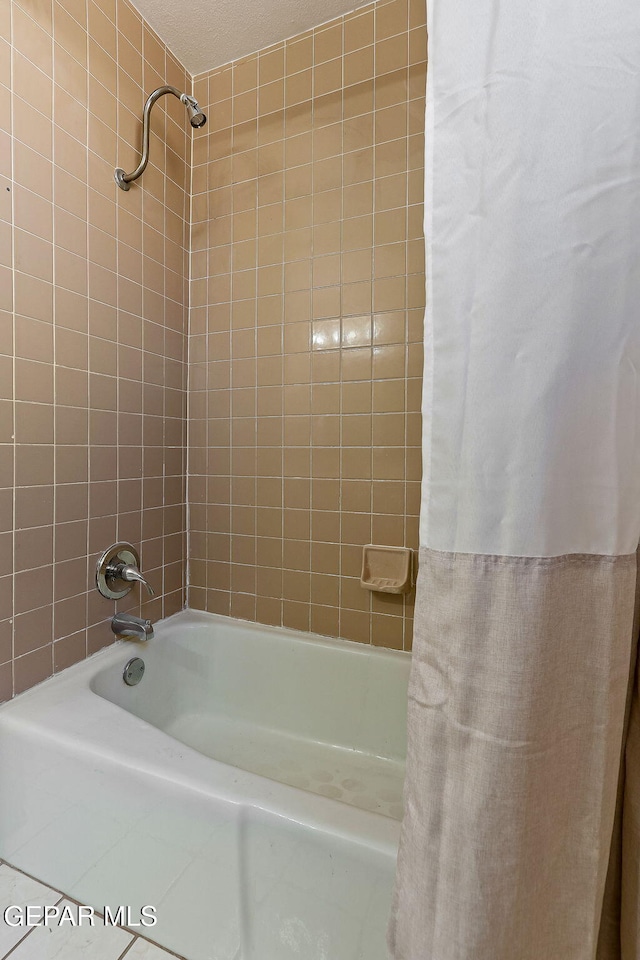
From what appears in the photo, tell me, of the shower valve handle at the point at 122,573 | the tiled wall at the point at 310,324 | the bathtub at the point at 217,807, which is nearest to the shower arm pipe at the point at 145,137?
the tiled wall at the point at 310,324

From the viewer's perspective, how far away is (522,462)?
1.29 feet

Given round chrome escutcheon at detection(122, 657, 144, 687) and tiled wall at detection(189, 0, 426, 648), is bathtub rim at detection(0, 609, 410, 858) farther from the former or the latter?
tiled wall at detection(189, 0, 426, 648)

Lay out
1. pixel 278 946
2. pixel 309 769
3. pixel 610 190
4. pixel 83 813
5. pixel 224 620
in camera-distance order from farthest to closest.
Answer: pixel 224 620
pixel 309 769
pixel 83 813
pixel 278 946
pixel 610 190

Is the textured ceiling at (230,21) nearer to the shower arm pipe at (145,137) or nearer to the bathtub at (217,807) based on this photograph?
the shower arm pipe at (145,137)

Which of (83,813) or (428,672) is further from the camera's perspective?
(83,813)

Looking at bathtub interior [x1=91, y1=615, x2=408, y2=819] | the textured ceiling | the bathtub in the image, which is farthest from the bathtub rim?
the textured ceiling

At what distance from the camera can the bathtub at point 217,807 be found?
2.19 feet

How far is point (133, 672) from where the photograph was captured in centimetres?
127

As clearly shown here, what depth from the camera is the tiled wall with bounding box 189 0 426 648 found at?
1.29 meters

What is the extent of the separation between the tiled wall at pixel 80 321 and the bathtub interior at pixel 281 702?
0.65 ft

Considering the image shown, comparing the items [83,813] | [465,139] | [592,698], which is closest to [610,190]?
[465,139]

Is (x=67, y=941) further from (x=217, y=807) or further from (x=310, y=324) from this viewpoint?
(x=310, y=324)

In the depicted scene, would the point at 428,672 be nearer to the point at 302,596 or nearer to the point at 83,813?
the point at 83,813

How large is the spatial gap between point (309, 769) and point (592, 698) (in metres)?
1.10
